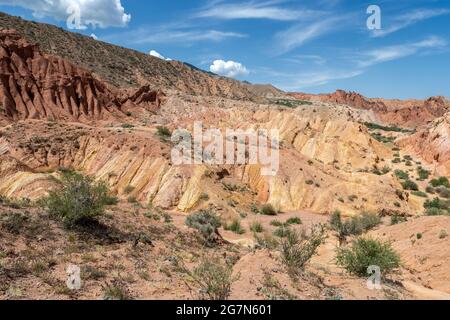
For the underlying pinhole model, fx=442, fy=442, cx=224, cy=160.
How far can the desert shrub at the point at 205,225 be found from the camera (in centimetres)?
1797

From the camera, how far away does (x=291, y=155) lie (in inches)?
1416

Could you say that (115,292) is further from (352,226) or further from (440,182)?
(440,182)

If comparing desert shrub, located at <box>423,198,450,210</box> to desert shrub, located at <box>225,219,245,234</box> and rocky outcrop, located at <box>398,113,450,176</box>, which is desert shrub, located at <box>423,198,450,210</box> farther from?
desert shrub, located at <box>225,219,245,234</box>

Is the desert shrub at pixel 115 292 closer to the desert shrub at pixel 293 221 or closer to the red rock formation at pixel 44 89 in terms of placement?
the desert shrub at pixel 293 221

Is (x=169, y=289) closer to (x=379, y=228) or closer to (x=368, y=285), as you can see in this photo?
(x=368, y=285)

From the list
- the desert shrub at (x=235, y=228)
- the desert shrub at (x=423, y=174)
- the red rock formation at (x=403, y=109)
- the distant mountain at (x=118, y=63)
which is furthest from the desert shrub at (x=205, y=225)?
the red rock formation at (x=403, y=109)

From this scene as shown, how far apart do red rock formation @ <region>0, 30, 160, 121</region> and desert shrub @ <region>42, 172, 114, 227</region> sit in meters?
36.2

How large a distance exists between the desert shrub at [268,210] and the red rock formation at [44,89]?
30.9m

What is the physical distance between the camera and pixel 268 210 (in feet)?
94.9

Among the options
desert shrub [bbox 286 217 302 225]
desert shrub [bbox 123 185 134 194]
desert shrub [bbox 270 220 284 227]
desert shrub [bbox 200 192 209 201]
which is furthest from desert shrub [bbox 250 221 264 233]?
desert shrub [bbox 123 185 134 194]

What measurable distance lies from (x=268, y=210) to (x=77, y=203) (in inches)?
658

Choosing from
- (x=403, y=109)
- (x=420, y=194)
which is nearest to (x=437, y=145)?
(x=420, y=194)

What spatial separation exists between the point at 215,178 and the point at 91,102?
3166 cm
